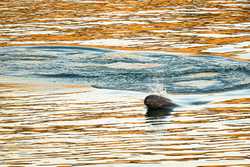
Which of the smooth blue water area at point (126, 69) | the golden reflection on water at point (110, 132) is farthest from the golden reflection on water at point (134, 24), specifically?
the golden reflection on water at point (110, 132)

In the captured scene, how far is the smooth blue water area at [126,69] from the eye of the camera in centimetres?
1627

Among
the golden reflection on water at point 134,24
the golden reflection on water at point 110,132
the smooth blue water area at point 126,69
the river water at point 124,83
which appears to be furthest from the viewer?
the golden reflection on water at point 134,24

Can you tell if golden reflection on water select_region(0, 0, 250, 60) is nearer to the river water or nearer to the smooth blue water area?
the river water

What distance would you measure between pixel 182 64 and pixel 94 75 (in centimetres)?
190

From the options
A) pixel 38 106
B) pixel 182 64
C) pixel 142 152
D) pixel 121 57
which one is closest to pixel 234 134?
pixel 142 152

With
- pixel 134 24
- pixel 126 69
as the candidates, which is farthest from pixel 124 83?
pixel 134 24

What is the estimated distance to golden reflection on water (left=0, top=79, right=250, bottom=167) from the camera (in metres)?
10.1

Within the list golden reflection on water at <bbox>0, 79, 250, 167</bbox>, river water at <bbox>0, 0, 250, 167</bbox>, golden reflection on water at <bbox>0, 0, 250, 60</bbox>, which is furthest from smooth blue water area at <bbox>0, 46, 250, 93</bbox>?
golden reflection on water at <bbox>0, 79, 250, 167</bbox>

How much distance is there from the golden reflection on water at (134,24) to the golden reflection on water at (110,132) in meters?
5.75

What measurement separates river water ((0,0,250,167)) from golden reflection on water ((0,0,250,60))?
0.10 feet

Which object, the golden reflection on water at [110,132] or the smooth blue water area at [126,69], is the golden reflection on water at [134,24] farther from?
the golden reflection on water at [110,132]

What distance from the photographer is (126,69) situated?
58.9 ft

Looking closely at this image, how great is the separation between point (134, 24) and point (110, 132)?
13313 mm

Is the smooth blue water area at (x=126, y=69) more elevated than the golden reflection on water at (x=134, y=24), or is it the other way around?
the smooth blue water area at (x=126, y=69)
